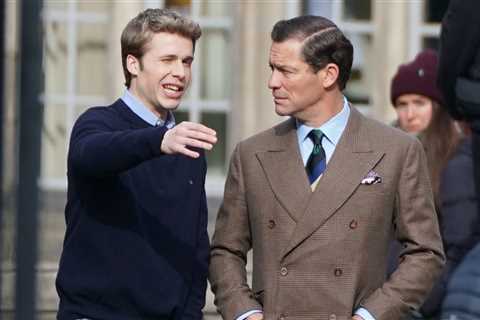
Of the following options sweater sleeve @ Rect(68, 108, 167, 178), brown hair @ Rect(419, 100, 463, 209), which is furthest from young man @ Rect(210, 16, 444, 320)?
brown hair @ Rect(419, 100, 463, 209)

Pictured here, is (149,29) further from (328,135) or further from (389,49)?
(389,49)

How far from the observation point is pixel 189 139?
3.71 meters

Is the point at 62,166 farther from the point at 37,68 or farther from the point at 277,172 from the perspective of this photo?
the point at 37,68

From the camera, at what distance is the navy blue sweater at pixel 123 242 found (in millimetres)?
4188

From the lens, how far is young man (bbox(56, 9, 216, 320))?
4.19 metres

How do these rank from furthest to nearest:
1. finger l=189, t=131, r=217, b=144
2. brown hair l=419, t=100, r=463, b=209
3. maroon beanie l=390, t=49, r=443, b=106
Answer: maroon beanie l=390, t=49, r=443, b=106 < brown hair l=419, t=100, r=463, b=209 < finger l=189, t=131, r=217, b=144

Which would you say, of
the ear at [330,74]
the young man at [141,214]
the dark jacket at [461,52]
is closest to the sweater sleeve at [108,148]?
the young man at [141,214]

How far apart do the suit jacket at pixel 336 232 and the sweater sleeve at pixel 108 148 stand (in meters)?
0.56

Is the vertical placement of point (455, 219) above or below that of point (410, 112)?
below

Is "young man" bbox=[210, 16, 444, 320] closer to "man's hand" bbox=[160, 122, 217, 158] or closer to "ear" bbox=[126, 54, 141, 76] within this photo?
"ear" bbox=[126, 54, 141, 76]

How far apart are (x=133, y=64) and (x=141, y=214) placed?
0.48 m

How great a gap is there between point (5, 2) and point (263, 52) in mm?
7307

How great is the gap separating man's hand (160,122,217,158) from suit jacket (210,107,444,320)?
723mm

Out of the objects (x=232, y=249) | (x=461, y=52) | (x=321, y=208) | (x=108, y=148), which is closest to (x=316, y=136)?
(x=321, y=208)
